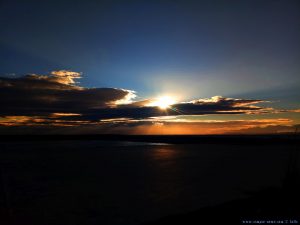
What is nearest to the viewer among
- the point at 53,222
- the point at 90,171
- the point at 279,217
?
the point at 279,217

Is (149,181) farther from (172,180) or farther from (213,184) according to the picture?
(213,184)

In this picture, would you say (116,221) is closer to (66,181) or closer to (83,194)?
(83,194)

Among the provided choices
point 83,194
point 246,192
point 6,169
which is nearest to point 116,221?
point 83,194

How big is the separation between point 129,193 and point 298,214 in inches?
359

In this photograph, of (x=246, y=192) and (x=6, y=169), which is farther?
(x=6, y=169)

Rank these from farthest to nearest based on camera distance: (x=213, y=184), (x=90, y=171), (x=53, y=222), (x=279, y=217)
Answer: (x=90, y=171), (x=213, y=184), (x=53, y=222), (x=279, y=217)

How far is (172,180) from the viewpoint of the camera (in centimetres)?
2244

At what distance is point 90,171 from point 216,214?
1592cm

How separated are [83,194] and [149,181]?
5487mm

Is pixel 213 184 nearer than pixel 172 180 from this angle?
Yes

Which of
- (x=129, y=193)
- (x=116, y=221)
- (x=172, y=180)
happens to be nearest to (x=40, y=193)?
(x=129, y=193)

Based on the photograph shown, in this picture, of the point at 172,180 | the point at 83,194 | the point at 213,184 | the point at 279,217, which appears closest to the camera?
the point at 279,217

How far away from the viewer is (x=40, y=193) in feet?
59.9

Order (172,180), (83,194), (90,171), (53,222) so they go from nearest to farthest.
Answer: (53,222) < (83,194) < (172,180) < (90,171)
